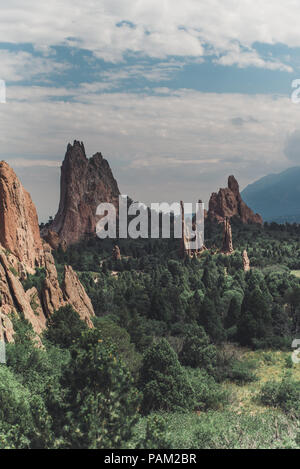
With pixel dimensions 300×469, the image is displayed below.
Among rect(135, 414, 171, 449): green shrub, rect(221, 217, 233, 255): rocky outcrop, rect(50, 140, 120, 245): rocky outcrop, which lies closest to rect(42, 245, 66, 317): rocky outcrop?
rect(135, 414, 171, 449): green shrub

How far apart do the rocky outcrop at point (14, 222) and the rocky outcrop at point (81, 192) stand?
71599 millimetres

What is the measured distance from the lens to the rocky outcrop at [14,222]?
54.3 meters

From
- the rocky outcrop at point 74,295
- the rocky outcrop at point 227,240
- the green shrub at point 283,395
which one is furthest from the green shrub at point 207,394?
the rocky outcrop at point 227,240

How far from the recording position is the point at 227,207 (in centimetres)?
14400

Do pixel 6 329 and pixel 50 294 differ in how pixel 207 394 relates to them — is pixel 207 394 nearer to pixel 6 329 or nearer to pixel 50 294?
pixel 6 329

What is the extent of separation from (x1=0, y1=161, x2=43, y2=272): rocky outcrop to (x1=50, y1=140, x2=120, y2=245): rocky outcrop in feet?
235

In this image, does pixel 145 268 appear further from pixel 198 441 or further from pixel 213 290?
pixel 198 441

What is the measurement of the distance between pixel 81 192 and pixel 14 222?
299 feet

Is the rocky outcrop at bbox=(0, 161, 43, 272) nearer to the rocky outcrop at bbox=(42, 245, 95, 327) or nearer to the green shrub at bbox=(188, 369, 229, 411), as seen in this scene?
the rocky outcrop at bbox=(42, 245, 95, 327)

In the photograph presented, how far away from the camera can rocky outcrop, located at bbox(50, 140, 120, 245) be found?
137875 millimetres

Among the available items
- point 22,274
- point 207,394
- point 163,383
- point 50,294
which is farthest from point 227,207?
point 163,383

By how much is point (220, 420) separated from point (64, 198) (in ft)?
419

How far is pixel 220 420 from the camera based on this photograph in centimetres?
2325

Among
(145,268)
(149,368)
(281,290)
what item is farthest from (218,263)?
(149,368)
